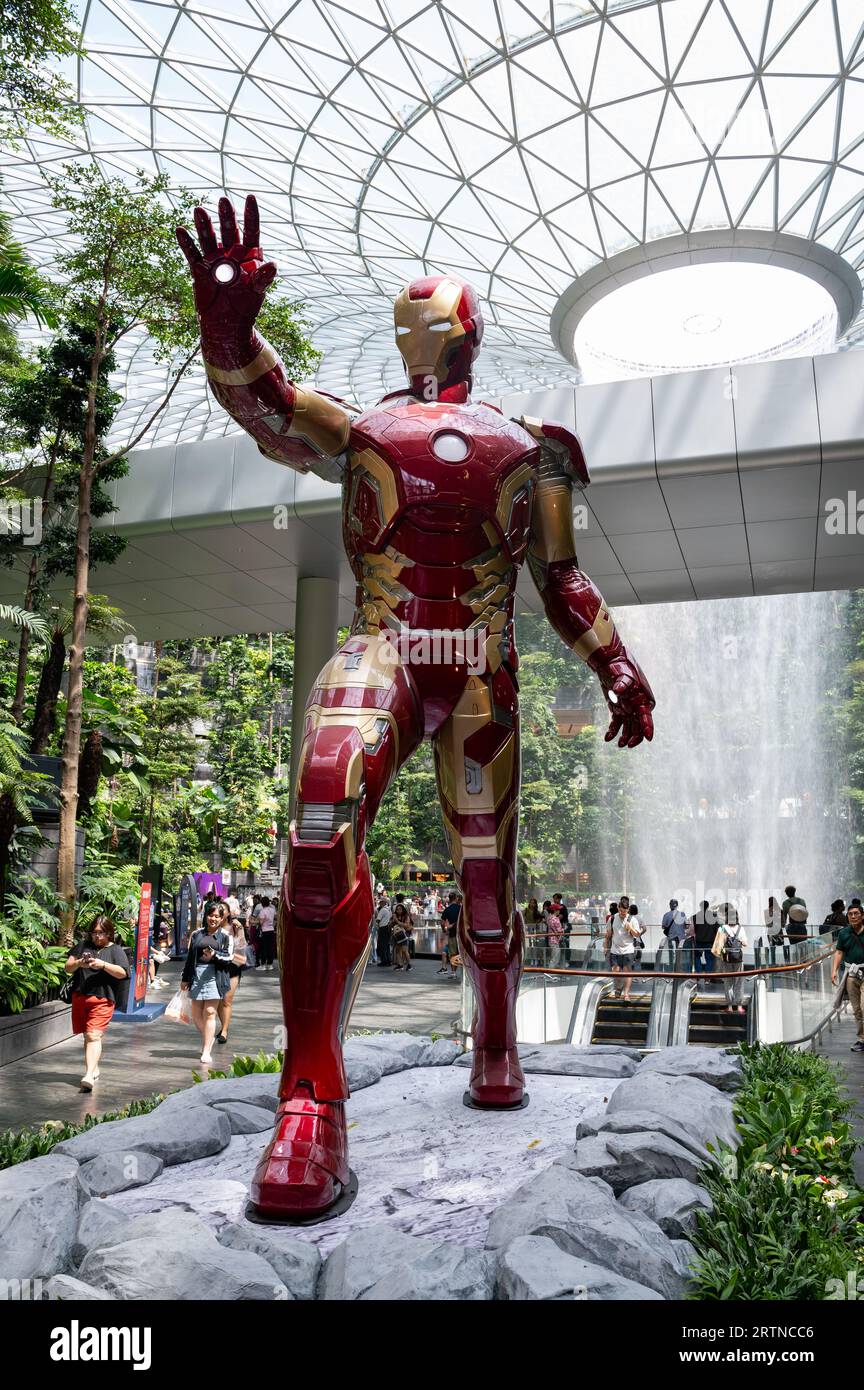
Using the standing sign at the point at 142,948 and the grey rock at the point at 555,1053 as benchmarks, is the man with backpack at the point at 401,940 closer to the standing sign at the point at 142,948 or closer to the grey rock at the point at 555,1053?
the standing sign at the point at 142,948

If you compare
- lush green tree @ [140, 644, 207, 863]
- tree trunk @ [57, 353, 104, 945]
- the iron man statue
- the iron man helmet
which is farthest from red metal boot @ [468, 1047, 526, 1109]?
lush green tree @ [140, 644, 207, 863]

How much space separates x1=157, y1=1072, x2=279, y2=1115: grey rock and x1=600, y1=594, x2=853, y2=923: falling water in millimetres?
26927

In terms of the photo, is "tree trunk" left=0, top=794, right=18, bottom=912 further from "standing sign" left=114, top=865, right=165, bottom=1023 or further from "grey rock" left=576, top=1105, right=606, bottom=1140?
"grey rock" left=576, top=1105, right=606, bottom=1140

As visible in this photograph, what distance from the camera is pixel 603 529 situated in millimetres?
12258

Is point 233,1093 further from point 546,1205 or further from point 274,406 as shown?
point 274,406

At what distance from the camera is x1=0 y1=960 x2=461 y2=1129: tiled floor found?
7.02 m

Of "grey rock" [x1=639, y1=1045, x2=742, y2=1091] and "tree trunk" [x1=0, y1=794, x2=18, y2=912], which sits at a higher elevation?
"tree trunk" [x1=0, y1=794, x2=18, y2=912]

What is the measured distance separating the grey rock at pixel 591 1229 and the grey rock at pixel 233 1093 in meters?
1.48

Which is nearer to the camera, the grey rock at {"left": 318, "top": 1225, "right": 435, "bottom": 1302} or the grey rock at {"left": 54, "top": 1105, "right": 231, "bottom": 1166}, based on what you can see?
the grey rock at {"left": 318, "top": 1225, "right": 435, "bottom": 1302}

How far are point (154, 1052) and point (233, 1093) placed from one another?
5961 millimetres

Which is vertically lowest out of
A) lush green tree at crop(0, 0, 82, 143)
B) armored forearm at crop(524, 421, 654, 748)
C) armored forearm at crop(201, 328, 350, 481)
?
armored forearm at crop(524, 421, 654, 748)

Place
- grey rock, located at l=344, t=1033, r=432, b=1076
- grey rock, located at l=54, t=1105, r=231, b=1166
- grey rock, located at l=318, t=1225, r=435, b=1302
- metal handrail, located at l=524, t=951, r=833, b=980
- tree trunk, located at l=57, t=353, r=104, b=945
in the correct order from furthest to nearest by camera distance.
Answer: tree trunk, located at l=57, t=353, r=104, b=945 → metal handrail, located at l=524, t=951, r=833, b=980 → grey rock, located at l=344, t=1033, r=432, b=1076 → grey rock, located at l=54, t=1105, r=231, b=1166 → grey rock, located at l=318, t=1225, r=435, b=1302

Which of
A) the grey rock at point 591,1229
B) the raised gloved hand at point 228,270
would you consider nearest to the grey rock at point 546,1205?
the grey rock at point 591,1229

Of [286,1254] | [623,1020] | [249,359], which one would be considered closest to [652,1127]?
[286,1254]
